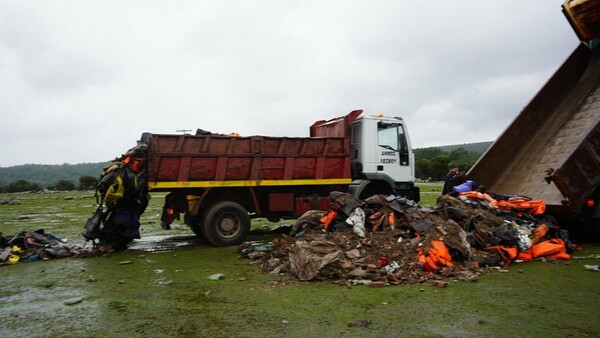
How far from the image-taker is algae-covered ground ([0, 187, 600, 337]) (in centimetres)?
315

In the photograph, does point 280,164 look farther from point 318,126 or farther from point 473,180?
point 473,180

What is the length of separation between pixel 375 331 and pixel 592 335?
1609 mm


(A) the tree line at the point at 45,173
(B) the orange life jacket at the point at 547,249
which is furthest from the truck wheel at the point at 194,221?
(A) the tree line at the point at 45,173

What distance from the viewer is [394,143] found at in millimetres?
8484

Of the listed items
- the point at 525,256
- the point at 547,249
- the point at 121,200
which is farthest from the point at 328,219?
the point at 121,200

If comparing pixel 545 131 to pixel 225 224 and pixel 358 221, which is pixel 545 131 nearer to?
pixel 358 221

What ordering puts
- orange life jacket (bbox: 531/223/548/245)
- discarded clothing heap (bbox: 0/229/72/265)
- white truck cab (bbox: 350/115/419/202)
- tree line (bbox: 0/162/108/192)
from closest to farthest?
orange life jacket (bbox: 531/223/548/245), discarded clothing heap (bbox: 0/229/72/265), white truck cab (bbox: 350/115/419/202), tree line (bbox: 0/162/108/192)

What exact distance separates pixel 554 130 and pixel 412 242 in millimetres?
4566

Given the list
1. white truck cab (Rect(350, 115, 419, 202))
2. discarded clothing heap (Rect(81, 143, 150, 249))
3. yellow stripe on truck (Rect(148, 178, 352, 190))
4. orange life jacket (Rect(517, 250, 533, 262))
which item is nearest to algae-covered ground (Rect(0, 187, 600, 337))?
orange life jacket (Rect(517, 250, 533, 262))

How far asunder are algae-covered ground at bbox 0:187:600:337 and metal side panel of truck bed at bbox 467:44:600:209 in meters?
2.20

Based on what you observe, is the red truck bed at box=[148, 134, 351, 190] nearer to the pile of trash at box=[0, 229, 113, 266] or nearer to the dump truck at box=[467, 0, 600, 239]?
the pile of trash at box=[0, 229, 113, 266]

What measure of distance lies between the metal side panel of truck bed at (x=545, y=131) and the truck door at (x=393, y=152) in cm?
138

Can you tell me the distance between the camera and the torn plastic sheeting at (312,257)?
4.60 meters

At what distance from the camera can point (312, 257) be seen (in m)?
4.71
